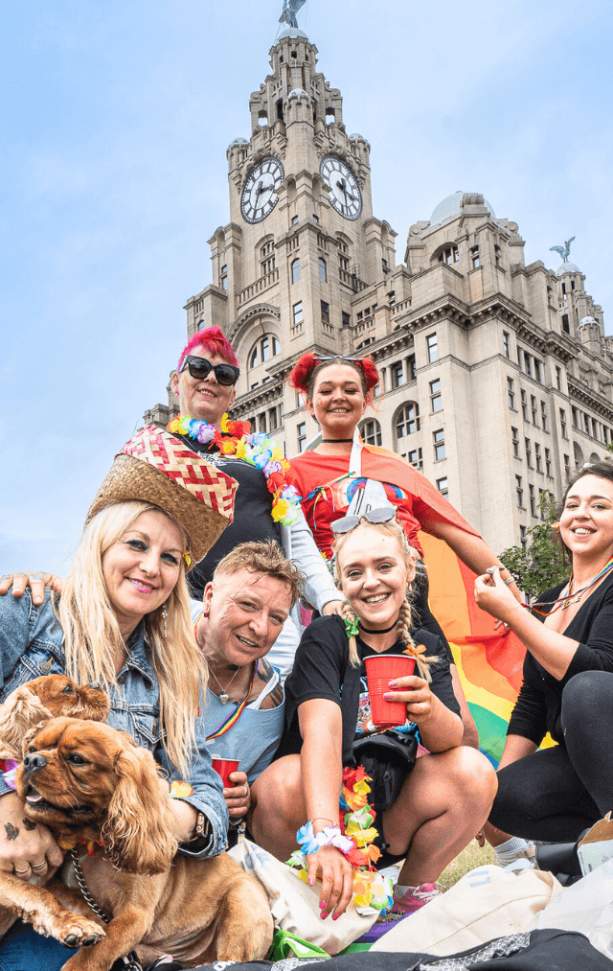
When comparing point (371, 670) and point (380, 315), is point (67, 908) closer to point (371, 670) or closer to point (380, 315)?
point (371, 670)

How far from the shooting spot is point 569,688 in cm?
352

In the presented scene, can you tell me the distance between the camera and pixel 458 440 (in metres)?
43.0

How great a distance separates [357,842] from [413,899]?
59cm

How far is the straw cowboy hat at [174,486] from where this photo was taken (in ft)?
10.0

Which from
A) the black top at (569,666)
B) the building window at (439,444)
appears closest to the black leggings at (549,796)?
the black top at (569,666)

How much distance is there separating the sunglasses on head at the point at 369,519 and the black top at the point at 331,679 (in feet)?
1.40

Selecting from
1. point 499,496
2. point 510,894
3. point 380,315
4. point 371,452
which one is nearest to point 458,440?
point 499,496

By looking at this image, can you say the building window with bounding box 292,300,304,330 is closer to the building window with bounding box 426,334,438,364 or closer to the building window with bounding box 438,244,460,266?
the building window with bounding box 426,334,438,364

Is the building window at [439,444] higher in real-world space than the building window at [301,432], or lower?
lower

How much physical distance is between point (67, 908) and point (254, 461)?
297 centimetres

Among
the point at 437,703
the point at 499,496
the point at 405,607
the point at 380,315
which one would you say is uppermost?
the point at 380,315

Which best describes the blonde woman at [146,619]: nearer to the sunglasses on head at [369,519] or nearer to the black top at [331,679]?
the black top at [331,679]

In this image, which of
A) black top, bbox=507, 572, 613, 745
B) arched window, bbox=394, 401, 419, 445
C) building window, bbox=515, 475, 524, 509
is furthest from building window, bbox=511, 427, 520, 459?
black top, bbox=507, 572, 613, 745

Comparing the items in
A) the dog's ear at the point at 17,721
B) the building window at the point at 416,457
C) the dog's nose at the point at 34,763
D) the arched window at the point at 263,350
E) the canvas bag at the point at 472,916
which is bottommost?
the canvas bag at the point at 472,916
